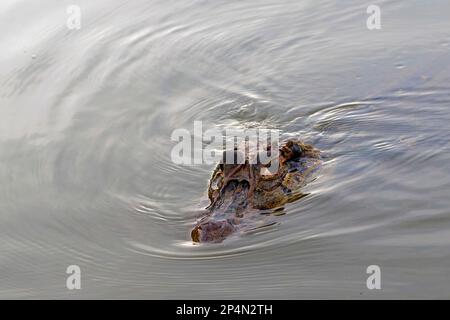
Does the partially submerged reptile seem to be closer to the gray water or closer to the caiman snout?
the caiman snout

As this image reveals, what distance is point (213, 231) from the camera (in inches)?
235

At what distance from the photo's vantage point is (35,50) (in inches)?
414

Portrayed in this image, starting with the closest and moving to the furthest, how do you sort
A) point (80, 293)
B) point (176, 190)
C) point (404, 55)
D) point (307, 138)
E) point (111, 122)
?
point (80, 293) < point (176, 190) < point (307, 138) < point (111, 122) < point (404, 55)

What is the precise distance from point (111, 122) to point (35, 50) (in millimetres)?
2700

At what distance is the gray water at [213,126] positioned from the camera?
5.77 metres

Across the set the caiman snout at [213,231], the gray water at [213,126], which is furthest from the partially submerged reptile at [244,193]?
the gray water at [213,126]

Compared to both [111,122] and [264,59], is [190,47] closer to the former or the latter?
[264,59]

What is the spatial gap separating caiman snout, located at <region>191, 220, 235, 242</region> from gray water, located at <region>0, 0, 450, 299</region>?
10 cm

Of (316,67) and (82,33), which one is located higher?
(82,33)

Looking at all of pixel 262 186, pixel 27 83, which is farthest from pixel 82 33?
pixel 262 186

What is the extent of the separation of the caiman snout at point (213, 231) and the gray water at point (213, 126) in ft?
0.33

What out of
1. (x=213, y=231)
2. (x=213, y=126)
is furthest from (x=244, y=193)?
(x=213, y=126)

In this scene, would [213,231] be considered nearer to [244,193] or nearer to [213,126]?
[244,193]

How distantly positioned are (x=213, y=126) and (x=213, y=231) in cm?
297
